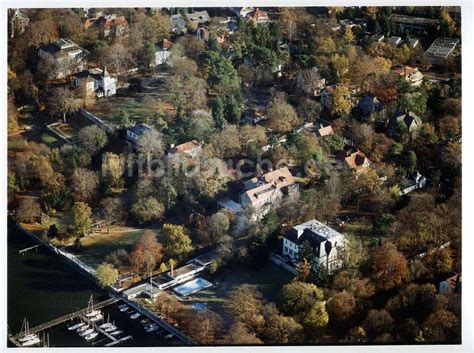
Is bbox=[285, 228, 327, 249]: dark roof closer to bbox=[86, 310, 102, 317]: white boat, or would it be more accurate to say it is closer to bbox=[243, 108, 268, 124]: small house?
bbox=[243, 108, 268, 124]: small house

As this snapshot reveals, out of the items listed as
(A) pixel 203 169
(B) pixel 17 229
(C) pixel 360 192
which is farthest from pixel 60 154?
(C) pixel 360 192

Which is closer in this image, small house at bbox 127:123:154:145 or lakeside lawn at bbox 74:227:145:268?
lakeside lawn at bbox 74:227:145:268

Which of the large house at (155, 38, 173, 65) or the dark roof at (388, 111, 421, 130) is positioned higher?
the large house at (155, 38, 173, 65)

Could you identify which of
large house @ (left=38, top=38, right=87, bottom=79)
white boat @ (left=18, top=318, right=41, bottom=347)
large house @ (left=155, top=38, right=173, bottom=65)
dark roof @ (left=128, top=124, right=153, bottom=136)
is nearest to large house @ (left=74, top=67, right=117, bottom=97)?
large house @ (left=38, top=38, right=87, bottom=79)

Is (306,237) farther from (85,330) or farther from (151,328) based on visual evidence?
(85,330)

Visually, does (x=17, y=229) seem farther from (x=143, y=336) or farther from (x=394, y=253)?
(x=394, y=253)

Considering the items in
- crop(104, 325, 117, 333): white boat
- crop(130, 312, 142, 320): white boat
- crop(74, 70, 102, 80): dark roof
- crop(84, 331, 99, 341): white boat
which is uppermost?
crop(74, 70, 102, 80): dark roof
